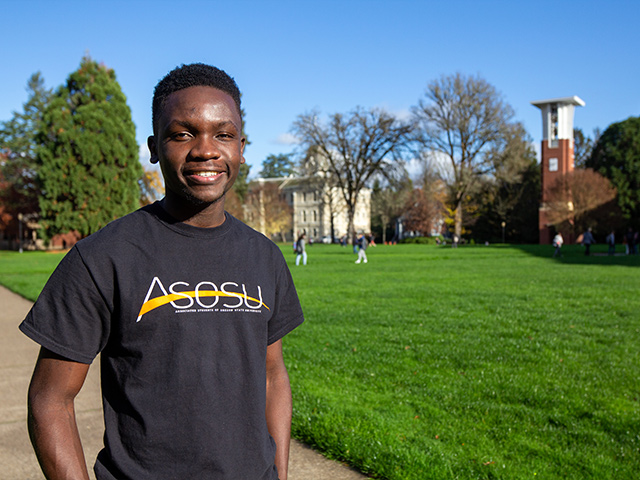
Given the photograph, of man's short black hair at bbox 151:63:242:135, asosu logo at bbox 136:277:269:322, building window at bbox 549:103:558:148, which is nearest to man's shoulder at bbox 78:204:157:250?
asosu logo at bbox 136:277:269:322

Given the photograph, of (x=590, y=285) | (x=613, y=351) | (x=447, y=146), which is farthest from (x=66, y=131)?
(x=613, y=351)

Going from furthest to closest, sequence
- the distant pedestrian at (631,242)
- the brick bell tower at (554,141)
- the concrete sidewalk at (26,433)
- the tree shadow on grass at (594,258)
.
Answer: the brick bell tower at (554,141) → the distant pedestrian at (631,242) → the tree shadow on grass at (594,258) → the concrete sidewalk at (26,433)

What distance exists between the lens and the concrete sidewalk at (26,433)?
Answer: 4.04m

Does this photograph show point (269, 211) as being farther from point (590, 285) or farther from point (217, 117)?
point (217, 117)

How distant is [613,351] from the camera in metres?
7.40

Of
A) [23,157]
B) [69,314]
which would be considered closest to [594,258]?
[69,314]

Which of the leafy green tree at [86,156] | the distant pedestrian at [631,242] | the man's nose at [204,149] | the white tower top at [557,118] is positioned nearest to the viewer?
the man's nose at [204,149]

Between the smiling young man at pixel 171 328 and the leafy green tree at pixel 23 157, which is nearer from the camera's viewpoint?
the smiling young man at pixel 171 328

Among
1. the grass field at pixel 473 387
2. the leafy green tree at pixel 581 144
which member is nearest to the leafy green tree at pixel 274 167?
the leafy green tree at pixel 581 144

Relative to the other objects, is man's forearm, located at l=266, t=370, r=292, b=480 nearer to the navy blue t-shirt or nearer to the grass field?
the navy blue t-shirt

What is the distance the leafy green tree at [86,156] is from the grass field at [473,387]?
36773 mm

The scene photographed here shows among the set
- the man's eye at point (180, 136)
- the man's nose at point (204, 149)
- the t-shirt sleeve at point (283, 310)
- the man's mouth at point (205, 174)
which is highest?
the man's eye at point (180, 136)

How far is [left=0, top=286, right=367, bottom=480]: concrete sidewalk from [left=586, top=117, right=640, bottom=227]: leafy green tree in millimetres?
60581

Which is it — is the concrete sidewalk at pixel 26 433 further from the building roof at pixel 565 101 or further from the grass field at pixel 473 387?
the building roof at pixel 565 101
